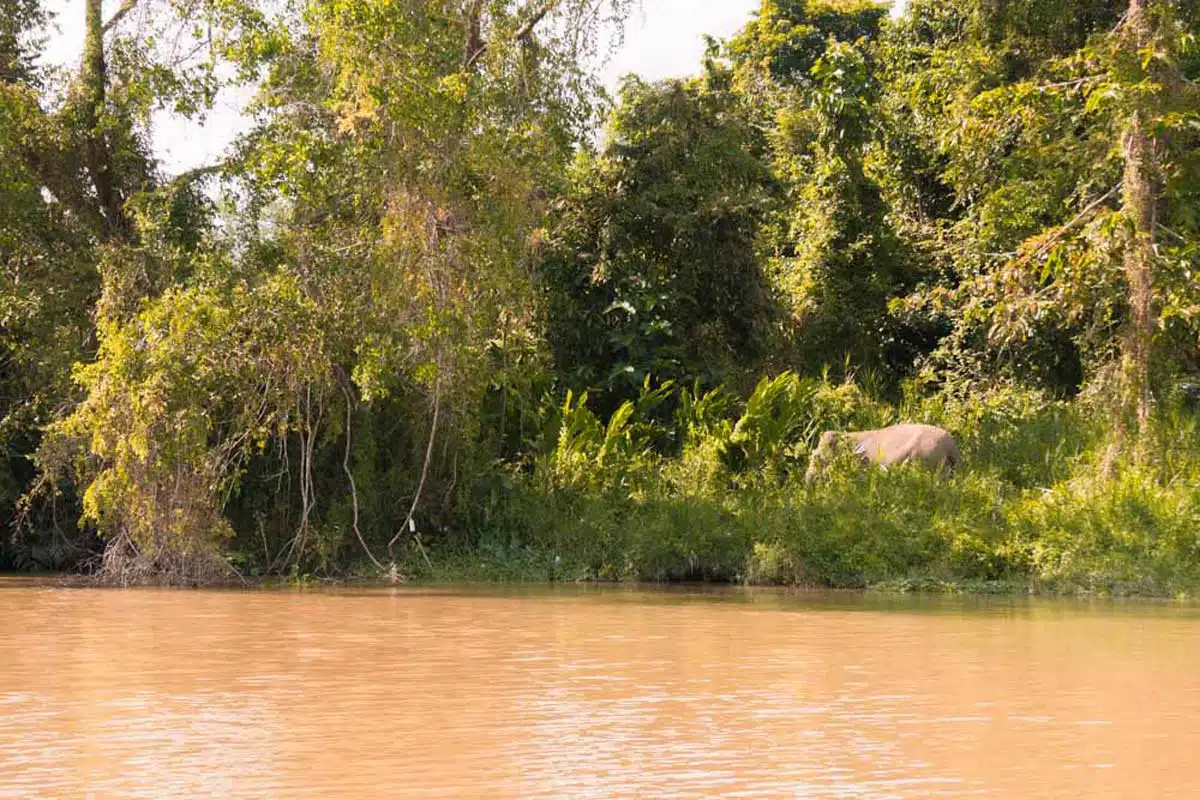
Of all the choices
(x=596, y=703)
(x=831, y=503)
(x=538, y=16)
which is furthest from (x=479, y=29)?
(x=596, y=703)

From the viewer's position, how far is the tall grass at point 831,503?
50.6 ft

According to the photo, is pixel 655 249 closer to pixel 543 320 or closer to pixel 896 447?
pixel 543 320

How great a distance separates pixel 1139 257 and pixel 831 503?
4248 mm

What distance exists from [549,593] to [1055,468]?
6315mm

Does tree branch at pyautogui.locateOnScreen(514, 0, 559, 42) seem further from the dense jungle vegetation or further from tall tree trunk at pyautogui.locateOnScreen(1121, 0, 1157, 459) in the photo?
tall tree trunk at pyautogui.locateOnScreen(1121, 0, 1157, 459)

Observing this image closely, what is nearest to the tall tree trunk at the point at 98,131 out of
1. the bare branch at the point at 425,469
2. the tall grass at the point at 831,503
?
the bare branch at the point at 425,469

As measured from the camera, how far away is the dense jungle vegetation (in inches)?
618

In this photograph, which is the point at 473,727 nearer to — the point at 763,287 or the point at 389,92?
the point at 389,92

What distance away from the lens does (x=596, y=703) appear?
750 centimetres

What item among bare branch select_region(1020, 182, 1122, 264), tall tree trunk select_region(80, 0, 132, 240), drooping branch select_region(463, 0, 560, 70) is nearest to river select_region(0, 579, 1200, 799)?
bare branch select_region(1020, 182, 1122, 264)

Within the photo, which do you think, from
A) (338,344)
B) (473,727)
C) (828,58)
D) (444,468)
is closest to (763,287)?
(828,58)

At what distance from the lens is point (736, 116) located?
21.3m

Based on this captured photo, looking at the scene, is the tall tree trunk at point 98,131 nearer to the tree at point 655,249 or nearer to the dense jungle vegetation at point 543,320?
the dense jungle vegetation at point 543,320

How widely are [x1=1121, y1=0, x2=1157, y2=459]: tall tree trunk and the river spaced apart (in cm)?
474
